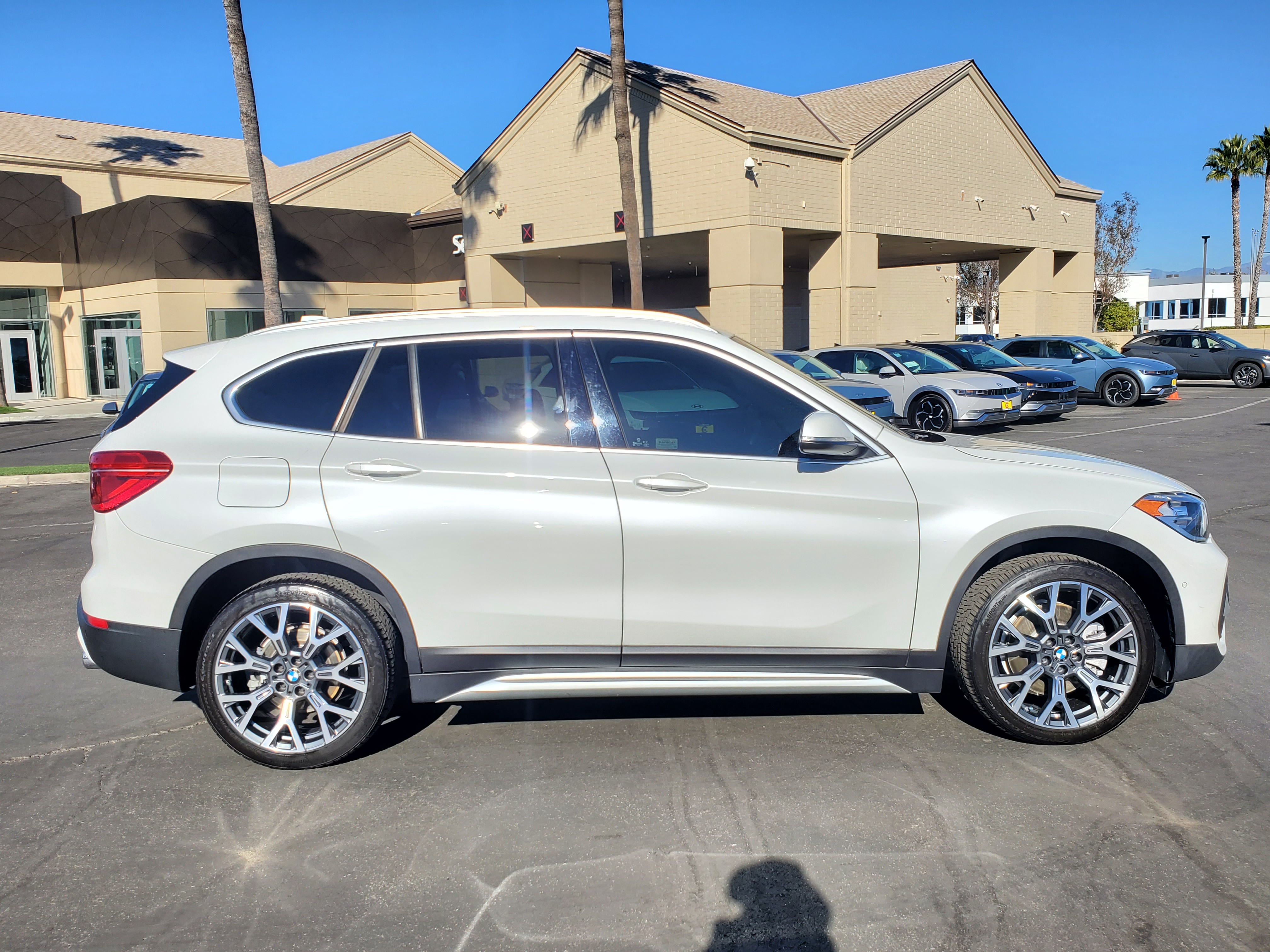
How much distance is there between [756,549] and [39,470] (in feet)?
40.9

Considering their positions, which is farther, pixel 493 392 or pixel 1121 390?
pixel 1121 390

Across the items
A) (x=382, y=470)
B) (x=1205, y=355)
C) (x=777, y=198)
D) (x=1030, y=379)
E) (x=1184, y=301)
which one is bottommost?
(x=1030, y=379)

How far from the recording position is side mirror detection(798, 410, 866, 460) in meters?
3.79

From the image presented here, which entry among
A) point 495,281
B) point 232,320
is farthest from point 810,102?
point 232,320

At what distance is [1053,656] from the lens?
404cm

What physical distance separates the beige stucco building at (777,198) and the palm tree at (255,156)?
33.6 ft

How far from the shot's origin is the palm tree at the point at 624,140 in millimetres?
20969

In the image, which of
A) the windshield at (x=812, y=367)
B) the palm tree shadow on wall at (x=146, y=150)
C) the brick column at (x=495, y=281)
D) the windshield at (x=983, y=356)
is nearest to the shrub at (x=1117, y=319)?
the brick column at (x=495, y=281)

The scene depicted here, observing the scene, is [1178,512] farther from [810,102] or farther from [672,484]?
[810,102]

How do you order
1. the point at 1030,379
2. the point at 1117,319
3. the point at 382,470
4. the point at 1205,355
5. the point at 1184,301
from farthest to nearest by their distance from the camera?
the point at 1184,301, the point at 1117,319, the point at 1205,355, the point at 1030,379, the point at 382,470

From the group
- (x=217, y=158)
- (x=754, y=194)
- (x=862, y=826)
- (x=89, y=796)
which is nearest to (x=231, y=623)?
(x=89, y=796)

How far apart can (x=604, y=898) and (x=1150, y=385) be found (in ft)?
70.7

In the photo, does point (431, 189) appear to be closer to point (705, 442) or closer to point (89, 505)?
point (89, 505)

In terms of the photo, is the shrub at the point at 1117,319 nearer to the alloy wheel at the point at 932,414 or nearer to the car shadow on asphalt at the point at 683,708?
the alloy wheel at the point at 932,414
